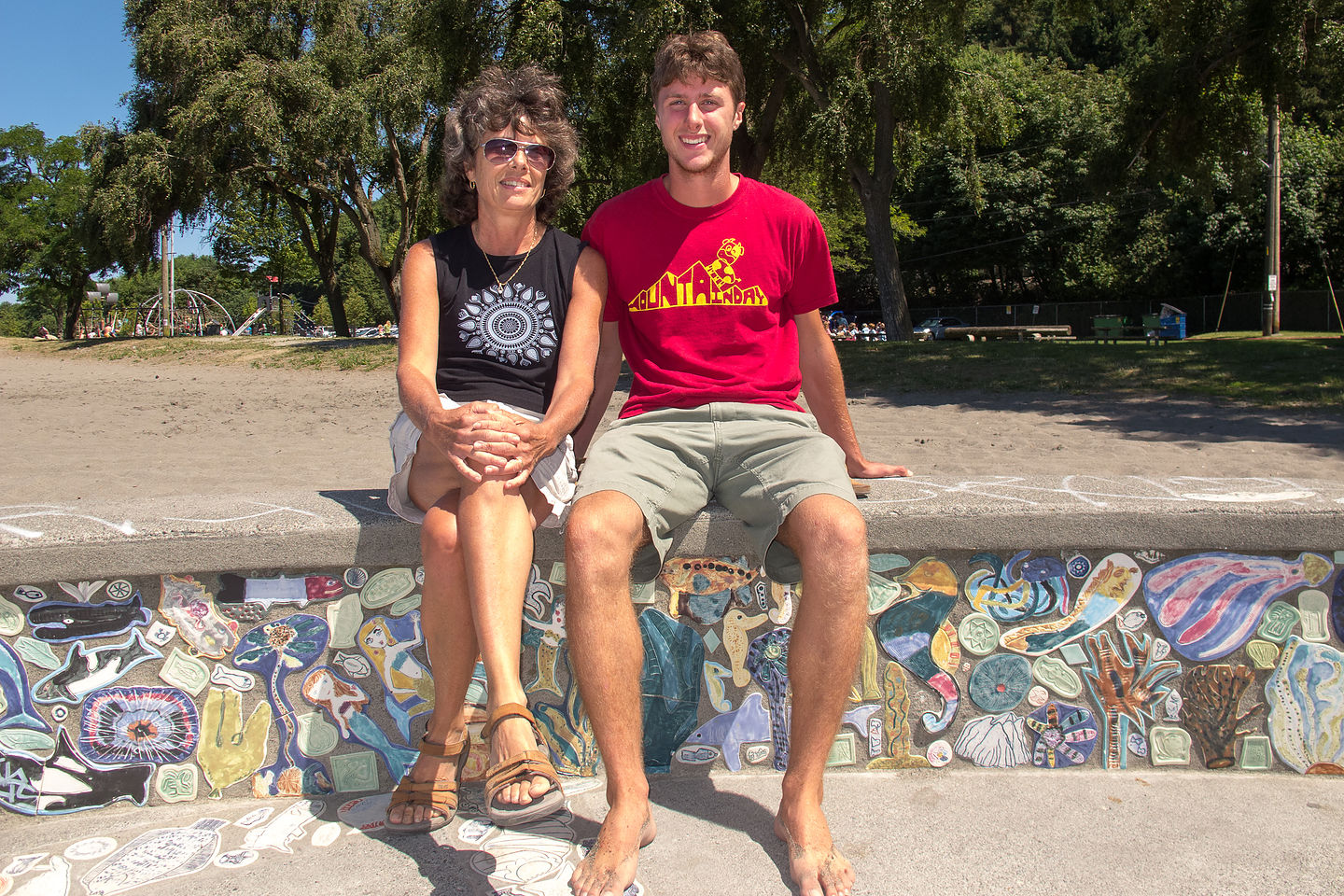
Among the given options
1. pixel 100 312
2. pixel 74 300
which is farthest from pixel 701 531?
pixel 100 312

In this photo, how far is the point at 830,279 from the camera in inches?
119

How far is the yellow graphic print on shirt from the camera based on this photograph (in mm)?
2865

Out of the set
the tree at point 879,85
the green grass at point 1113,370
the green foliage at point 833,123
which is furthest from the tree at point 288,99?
the green grass at point 1113,370

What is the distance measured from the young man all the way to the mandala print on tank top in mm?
227

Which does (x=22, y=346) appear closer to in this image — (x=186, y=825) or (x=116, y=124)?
(x=116, y=124)

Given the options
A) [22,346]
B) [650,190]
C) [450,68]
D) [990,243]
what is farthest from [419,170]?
[990,243]

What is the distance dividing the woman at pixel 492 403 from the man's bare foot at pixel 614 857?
14 centimetres

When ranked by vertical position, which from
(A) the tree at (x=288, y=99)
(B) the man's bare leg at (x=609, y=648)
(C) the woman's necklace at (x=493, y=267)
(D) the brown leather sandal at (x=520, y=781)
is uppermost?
(A) the tree at (x=288, y=99)

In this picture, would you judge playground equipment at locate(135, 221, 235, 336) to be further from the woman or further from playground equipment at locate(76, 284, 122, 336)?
the woman

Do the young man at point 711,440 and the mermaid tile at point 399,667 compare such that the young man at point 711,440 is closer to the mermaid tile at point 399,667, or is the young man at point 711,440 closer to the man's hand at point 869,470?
the man's hand at point 869,470

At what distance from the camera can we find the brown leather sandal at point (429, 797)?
2.44 m

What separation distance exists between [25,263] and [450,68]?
41.3 metres

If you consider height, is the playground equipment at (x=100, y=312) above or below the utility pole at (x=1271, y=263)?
above

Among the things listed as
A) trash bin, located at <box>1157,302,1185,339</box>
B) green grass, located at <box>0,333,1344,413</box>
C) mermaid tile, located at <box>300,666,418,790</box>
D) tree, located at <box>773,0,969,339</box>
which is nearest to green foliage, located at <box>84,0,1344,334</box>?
tree, located at <box>773,0,969,339</box>
